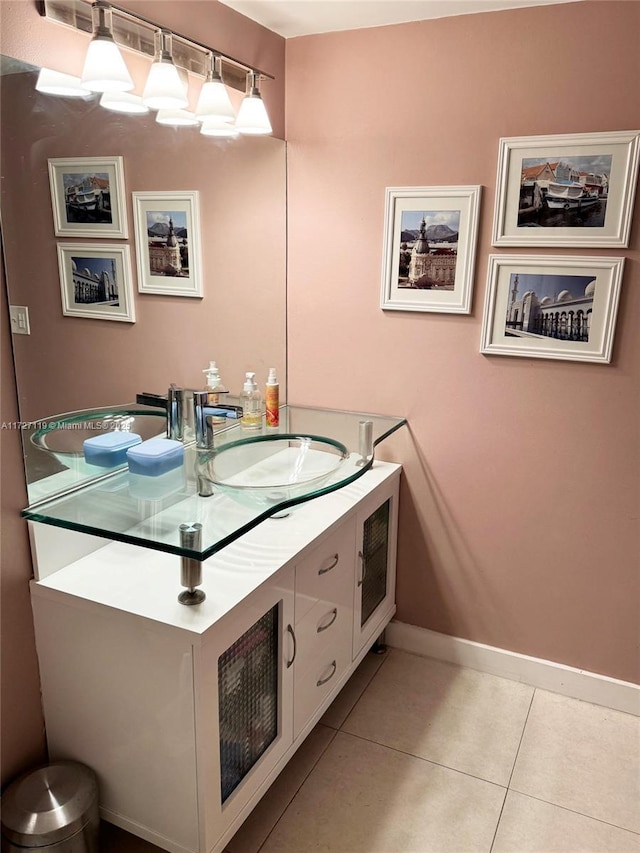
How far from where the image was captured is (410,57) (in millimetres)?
2113

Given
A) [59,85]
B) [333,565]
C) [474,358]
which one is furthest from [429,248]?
[59,85]

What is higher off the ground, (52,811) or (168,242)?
(168,242)

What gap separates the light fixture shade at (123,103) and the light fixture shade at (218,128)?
258mm

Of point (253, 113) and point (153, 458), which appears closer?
point (153, 458)

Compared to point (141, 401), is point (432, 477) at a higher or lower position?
lower

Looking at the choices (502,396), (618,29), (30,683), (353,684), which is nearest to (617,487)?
(502,396)

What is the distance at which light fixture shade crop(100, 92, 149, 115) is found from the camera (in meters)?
1.65

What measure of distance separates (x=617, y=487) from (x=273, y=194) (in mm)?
1513

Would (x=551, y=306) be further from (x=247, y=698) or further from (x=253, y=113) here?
(x=247, y=698)

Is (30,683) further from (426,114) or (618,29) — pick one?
(618,29)

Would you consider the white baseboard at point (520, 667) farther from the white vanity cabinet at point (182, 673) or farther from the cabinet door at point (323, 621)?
the white vanity cabinet at point (182, 673)

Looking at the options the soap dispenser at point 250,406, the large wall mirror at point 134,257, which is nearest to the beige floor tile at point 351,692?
the soap dispenser at point 250,406

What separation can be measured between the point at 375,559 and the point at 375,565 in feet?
0.08

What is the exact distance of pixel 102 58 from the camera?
1536 millimetres
